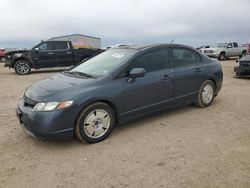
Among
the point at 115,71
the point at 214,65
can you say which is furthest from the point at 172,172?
the point at 214,65

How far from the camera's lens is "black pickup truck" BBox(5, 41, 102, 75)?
14305 mm

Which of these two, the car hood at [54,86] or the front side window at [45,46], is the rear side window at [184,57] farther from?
the front side window at [45,46]

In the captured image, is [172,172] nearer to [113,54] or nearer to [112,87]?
[112,87]

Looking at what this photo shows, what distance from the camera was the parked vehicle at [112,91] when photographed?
393 cm

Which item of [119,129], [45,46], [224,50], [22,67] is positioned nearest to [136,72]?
[119,129]

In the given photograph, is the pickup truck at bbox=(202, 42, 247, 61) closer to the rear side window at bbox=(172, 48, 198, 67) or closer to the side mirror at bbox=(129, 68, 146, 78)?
the rear side window at bbox=(172, 48, 198, 67)

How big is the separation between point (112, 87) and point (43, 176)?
1741 millimetres

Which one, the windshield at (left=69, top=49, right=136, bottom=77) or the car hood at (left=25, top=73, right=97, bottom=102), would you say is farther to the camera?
the windshield at (left=69, top=49, right=136, bottom=77)

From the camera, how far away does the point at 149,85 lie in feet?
15.9

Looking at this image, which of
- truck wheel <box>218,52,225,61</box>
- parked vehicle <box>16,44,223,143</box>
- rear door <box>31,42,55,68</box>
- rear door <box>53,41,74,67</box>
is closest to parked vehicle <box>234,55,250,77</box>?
parked vehicle <box>16,44,223,143</box>

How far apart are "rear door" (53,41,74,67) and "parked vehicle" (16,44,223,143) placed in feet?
32.6

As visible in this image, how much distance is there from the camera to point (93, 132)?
422 centimetres

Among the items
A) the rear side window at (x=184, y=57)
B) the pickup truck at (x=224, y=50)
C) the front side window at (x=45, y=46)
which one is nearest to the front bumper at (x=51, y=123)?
the rear side window at (x=184, y=57)

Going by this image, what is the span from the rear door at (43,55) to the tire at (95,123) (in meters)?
11.2
